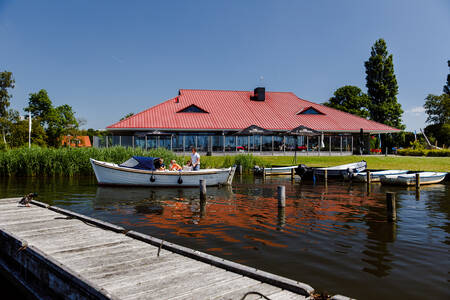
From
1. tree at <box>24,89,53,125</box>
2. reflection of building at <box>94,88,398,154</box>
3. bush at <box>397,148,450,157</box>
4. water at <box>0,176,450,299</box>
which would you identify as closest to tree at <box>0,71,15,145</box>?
tree at <box>24,89,53,125</box>

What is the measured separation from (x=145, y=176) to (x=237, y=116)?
24116 millimetres

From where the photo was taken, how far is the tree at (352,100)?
58.9 metres

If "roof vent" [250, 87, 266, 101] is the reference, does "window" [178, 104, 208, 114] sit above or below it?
below

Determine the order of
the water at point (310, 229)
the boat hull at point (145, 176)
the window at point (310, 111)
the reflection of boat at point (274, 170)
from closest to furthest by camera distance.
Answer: the water at point (310, 229) → the boat hull at point (145, 176) → the reflection of boat at point (274, 170) → the window at point (310, 111)

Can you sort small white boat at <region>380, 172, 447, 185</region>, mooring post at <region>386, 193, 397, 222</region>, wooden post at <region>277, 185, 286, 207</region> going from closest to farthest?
mooring post at <region>386, 193, 397, 222</region> < wooden post at <region>277, 185, 286, 207</region> < small white boat at <region>380, 172, 447, 185</region>

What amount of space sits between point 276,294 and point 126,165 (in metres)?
15.8

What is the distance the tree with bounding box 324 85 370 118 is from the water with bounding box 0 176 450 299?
42.7 meters

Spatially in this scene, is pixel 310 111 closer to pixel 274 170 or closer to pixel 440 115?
pixel 274 170

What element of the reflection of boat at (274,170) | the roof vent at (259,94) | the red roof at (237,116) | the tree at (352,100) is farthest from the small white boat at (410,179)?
the tree at (352,100)

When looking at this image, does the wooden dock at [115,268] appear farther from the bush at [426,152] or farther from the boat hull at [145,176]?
the bush at [426,152]

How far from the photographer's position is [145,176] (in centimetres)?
1828

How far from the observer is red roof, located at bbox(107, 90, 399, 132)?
3704cm

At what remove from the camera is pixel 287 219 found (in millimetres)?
11156

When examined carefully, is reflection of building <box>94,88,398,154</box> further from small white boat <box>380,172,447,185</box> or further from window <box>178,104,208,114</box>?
small white boat <box>380,172,447,185</box>
